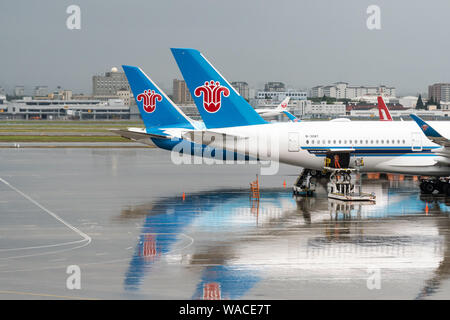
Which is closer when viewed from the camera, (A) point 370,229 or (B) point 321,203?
(A) point 370,229

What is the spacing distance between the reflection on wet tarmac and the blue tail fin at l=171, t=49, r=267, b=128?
18.3ft

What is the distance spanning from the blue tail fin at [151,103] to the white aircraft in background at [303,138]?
1292 centimetres

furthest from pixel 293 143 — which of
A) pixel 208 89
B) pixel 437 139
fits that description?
pixel 437 139

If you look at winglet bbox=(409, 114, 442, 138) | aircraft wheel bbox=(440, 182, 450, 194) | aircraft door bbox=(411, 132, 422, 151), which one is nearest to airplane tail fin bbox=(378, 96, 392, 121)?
aircraft door bbox=(411, 132, 422, 151)

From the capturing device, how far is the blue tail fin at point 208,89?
44.9 m

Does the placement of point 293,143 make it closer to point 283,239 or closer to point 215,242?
point 283,239

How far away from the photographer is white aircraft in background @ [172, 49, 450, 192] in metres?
45.0

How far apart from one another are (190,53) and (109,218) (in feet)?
48.8

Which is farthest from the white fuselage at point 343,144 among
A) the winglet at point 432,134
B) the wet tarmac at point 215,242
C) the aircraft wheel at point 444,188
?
the winglet at point 432,134

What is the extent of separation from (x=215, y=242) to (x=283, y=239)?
9.53 feet

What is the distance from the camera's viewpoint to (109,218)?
34.2 metres

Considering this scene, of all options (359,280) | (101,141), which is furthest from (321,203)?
(101,141)

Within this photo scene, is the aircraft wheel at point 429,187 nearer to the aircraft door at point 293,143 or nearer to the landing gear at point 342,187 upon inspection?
the landing gear at point 342,187
